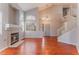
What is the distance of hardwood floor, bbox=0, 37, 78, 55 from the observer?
3316 mm

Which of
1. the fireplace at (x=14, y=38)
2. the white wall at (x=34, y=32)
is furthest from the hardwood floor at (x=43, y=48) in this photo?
the fireplace at (x=14, y=38)

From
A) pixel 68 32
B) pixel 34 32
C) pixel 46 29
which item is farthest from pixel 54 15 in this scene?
pixel 34 32

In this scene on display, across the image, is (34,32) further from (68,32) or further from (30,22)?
(68,32)

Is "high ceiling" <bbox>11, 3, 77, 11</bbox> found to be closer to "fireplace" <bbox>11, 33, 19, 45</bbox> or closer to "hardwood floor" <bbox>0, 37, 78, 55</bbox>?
"fireplace" <bbox>11, 33, 19, 45</bbox>

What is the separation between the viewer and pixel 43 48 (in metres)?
3.44

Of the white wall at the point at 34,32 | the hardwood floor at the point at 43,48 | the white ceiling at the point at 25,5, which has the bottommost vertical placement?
the hardwood floor at the point at 43,48

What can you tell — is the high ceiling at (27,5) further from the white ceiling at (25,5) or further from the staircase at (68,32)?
the staircase at (68,32)

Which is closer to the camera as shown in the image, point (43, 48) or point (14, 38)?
point (43, 48)

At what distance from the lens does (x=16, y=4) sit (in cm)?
344

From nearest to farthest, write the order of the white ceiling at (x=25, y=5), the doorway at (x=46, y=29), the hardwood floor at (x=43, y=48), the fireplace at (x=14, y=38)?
the hardwood floor at (x=43, y=48) < the white ceiling at (x=25, y=5) < the fireplace at (x=14, y=38) < the doorway at (x=46, y=29)

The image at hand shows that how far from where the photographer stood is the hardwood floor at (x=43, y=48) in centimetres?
332

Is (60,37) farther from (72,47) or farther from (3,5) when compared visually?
(3,5)

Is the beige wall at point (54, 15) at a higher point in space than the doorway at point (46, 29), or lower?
higher
